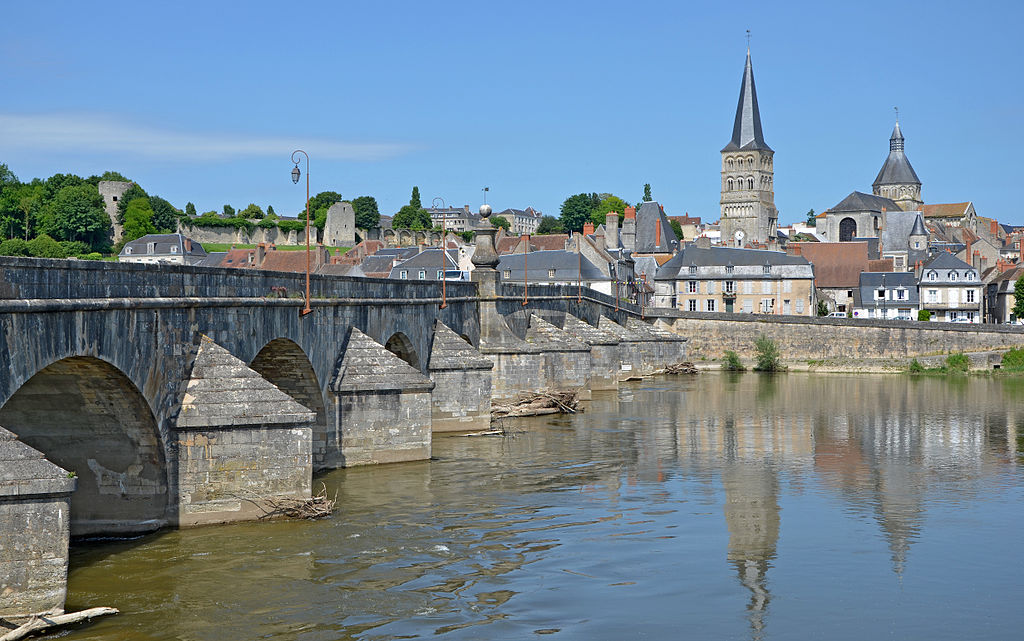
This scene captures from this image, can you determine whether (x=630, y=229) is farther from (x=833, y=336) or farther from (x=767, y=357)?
(x=767, y=357)

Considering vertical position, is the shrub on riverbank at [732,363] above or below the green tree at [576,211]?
below

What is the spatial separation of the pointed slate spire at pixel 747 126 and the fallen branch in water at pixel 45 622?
10357 centimetres

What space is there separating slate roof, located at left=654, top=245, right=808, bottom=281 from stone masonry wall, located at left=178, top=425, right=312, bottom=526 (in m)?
56.5

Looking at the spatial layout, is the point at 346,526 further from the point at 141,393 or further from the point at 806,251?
the point at 806,251

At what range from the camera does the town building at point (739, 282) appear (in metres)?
70.4

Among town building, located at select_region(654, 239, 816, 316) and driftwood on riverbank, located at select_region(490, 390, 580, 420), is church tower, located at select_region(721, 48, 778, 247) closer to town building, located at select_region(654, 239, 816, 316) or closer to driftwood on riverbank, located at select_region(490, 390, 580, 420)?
town building, located at select_region(654, 239, 816, 316)

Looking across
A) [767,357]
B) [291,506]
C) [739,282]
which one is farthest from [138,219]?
[291,506]

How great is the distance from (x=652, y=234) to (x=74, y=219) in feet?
153

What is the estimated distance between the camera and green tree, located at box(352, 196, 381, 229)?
405 ft

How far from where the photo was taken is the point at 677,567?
1673 cm

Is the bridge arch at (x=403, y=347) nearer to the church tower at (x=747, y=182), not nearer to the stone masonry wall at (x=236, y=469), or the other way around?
the stone masonry wall at (x=236, y=469)

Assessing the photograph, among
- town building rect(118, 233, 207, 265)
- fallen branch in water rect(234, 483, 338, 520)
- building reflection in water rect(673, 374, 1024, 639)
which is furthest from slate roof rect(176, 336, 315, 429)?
town building rect(118, 233, 207, 265)

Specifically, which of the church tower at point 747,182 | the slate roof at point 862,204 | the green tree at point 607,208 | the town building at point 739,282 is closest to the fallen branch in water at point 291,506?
the town building at point 739,282

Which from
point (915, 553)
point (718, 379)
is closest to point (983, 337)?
point (718, 379)
